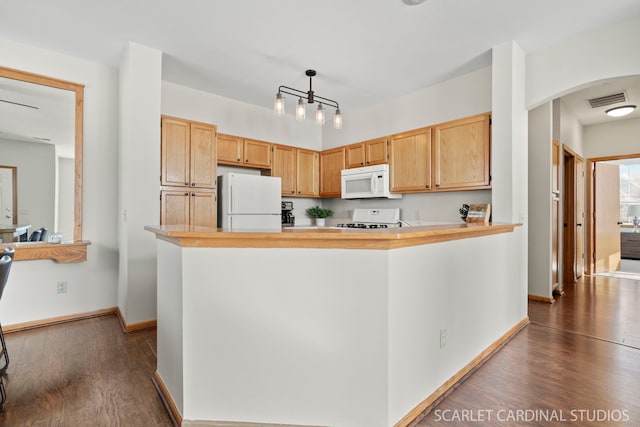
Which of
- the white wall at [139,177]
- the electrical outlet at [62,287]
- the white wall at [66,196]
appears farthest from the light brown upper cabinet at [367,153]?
the electrical outlet at [62,287]

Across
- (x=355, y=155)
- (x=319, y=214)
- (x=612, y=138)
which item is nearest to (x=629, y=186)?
(x=612, y=138)

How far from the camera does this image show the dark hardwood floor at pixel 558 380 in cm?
169

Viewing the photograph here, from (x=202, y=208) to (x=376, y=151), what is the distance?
8.02 ft

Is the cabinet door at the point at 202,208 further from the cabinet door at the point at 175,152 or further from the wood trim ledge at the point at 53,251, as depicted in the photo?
the wood trim ledge at the point at 53,251

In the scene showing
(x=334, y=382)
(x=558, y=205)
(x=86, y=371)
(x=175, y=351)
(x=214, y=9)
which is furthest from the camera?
(x=558, y=205)

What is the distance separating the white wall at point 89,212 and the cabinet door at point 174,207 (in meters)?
0.53

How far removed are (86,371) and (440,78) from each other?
4.31 metres

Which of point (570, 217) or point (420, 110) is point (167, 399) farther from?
point (570, 217)

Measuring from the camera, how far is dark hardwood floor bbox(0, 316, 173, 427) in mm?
1688

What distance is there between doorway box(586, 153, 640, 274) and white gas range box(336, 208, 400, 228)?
3705 millimetres

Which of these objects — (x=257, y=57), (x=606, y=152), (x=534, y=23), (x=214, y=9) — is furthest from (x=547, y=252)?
(x=214, y=9)

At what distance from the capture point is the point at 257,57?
3281mm

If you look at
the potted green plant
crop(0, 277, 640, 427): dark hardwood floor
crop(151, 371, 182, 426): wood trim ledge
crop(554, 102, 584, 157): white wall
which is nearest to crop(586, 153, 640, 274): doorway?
crop(554, 102, 584, 157): white wall

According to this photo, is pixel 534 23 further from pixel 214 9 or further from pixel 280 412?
pixel 280 412
